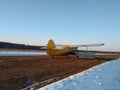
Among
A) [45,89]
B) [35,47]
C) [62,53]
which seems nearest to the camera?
[45,89]

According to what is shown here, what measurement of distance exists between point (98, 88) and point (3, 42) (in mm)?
123116

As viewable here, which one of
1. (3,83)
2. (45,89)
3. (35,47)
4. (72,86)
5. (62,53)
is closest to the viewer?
(45,89)

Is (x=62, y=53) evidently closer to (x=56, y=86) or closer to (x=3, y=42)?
(x=56, y=86)

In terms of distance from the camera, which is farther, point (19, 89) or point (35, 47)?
point (35, 47)

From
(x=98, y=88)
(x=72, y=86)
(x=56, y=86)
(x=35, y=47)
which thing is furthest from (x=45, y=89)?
(x=35, y=47)

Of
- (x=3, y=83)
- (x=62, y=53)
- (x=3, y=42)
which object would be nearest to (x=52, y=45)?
(x=62, y=53)

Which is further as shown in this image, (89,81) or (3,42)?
(3,42)

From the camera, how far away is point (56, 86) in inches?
451

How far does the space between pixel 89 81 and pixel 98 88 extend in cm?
150

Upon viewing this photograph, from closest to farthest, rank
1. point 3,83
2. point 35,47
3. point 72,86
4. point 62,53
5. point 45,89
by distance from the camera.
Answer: point 45,89 < point 72,86 < point 3,83 < point 62,53 < point 35,47

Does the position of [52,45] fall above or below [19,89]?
above

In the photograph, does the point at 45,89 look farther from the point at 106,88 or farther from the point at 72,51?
the point at 72,51

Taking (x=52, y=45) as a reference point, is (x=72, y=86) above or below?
below

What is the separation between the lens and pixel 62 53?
43469mm
